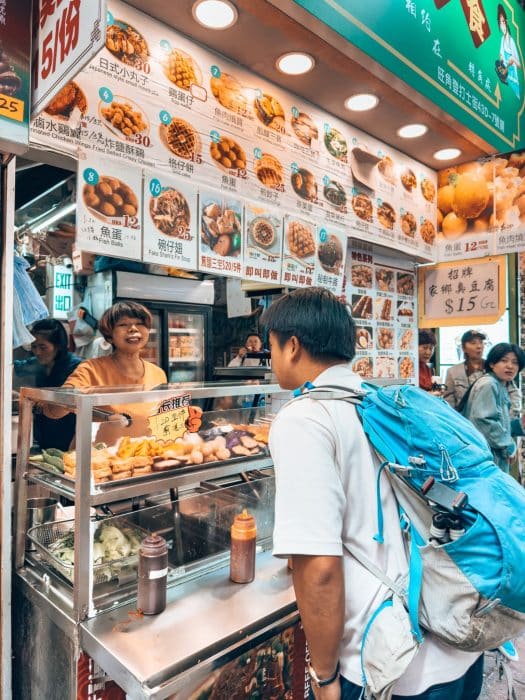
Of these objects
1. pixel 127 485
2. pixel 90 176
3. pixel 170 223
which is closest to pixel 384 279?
pixel 170 223

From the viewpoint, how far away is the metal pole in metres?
1.95

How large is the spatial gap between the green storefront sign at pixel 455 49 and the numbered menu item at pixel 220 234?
1101mm

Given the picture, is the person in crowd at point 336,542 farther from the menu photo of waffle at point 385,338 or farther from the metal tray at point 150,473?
the menu photo of waffle at point 385,338

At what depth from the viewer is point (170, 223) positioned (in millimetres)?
2570

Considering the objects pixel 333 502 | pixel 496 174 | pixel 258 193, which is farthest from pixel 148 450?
Answer: pixel 496 174

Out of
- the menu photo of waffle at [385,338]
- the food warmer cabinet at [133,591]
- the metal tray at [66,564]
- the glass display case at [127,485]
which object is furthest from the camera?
the menu photo of waffle at [385,338]

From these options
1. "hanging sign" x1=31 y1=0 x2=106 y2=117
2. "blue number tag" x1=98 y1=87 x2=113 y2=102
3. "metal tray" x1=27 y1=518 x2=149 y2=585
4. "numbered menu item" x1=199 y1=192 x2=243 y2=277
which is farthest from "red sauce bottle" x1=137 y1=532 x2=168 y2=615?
"blue number tag" x1=98 y1=87 x2=113 y2=102

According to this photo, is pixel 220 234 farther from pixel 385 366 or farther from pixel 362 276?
pixel 385 366

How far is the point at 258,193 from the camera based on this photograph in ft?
10.1

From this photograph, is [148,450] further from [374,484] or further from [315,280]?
[315,280]

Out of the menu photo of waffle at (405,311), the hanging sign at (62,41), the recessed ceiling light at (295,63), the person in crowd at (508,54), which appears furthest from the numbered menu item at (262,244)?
the person in crowd at (508,54)

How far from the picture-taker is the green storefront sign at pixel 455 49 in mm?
2889

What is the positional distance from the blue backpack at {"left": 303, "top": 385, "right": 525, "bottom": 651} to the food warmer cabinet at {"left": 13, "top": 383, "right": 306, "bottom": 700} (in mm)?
741

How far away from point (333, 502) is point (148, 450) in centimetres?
105
